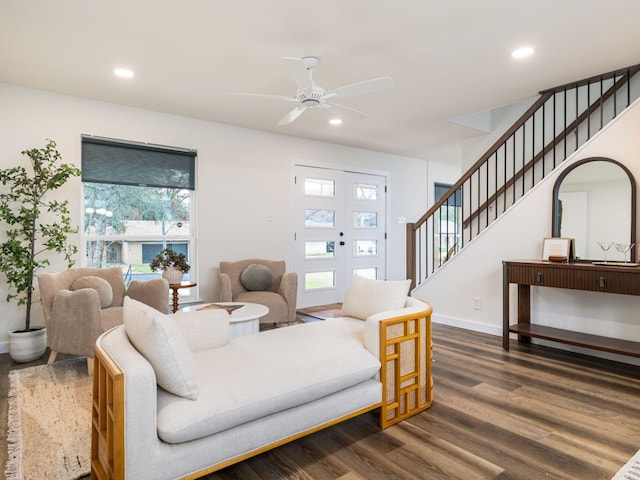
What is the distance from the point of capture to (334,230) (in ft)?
20.4

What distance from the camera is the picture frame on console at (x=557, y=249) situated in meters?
3.61

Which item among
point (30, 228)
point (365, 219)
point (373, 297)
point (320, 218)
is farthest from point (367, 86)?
point (365, 219)

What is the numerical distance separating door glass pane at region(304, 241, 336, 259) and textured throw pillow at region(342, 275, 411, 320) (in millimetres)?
2774

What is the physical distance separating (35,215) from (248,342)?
8.23 feet

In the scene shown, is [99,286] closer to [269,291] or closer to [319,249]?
[269,291]

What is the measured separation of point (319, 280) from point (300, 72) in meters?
3.85

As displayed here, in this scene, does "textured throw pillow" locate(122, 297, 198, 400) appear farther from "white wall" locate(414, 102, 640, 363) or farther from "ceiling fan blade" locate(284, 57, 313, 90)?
"white wall" locate(414, 102, 640, 363)

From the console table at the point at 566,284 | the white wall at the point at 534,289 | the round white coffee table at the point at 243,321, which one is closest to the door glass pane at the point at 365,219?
the white wall at the point at 534,289

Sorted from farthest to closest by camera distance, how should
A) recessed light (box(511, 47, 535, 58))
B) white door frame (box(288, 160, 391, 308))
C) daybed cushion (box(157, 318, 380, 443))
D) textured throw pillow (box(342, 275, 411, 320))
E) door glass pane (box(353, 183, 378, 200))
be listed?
door glass pane (box(353, 183, 378, 200)) < white door frame (box(288, 160, 391, 308)) < recessed light (box(511, 47, 535, 58)) < textured throw pillow (box(342, 275, 411, 320)) < daybed cushion (box(157, 318, 380, 443))

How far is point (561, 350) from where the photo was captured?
378cm

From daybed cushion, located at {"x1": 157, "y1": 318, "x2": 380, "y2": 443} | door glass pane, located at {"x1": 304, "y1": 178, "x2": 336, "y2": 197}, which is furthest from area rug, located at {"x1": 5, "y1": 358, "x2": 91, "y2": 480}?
door glass pane, located at {"x1": 304, "y1": 178, "x2": 336, "y2": 197}

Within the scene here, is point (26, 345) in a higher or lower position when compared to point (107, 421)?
lower

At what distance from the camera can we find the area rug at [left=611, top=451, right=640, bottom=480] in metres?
1.80

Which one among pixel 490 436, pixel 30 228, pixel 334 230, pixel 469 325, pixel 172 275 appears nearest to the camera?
pixel 490 436
